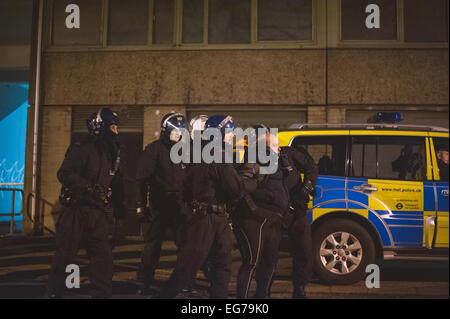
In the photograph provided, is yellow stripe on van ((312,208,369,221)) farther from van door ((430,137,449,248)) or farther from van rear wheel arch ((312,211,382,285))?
van door ((430,137,449,248))

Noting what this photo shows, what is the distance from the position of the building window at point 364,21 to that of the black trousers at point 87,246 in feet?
28.9

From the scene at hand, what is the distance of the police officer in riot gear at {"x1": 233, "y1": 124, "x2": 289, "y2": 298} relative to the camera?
5.13 metres

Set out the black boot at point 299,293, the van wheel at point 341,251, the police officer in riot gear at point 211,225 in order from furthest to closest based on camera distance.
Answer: the van wheel at point 341,251 < the black boot at point 299,293 < the police officer in riot gear at point 211,225

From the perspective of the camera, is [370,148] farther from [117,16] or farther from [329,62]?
[117,16]

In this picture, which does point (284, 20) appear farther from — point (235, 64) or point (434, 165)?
point (434, 165)

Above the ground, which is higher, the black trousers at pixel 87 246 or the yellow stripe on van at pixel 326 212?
the yellow stripe on van at pixel 326 212

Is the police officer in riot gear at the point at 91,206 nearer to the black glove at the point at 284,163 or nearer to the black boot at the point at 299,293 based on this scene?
the black glove at the point at 284,163

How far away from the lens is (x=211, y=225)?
200 inches

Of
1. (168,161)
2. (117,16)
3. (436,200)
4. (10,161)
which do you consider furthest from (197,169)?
(10,161)

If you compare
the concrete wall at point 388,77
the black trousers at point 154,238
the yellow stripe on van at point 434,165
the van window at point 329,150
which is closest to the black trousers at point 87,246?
the black trousers at point 154,238

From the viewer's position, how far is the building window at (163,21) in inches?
A: 504

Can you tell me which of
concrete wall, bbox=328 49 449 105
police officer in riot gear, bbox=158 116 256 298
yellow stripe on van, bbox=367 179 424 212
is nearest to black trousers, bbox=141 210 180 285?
police officer in riot gear, bbox=158 116 256 298

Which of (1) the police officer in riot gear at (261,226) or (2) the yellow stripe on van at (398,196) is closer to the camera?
(1) the police officer in riot gear at (261,226)

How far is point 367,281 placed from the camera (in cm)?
674
